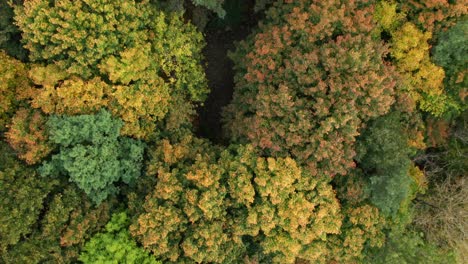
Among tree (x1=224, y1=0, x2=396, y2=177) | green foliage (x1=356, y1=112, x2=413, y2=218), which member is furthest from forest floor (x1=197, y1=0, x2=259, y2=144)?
green foliage (x1=356, y1=112, x2=413, y2=218)

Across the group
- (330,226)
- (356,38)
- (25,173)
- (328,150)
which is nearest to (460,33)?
(356,38)

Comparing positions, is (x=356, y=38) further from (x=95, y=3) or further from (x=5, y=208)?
(x=5, y=208)

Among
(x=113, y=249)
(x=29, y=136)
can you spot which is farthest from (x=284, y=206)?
(x=29, y=136)

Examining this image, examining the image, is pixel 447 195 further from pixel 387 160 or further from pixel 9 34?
pixel 9 34

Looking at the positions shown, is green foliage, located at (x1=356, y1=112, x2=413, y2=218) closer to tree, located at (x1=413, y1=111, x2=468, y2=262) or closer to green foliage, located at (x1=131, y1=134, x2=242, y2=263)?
tree, located at (x1=413, y1=111, x2=468, y2=262)

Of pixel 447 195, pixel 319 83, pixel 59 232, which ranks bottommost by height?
pixel 59 232

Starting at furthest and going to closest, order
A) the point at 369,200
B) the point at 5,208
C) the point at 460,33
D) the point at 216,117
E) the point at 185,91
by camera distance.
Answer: the point at 216,117 → the point at 185,91 → the point at 369,200 → the point at 460,33 → the point at 5,208
